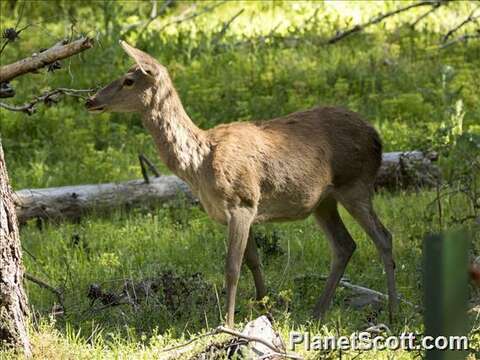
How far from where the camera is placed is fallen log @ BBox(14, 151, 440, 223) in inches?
420

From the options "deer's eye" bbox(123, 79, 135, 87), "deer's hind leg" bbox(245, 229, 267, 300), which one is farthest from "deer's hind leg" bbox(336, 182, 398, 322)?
"deer's eye" bbox(123, 79, 135, 87)

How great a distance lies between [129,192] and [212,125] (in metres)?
2.38

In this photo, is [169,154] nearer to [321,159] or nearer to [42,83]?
[321,159]

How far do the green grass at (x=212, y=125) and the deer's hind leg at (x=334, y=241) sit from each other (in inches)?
7.3

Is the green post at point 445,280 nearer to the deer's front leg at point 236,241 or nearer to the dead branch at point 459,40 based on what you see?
the deer's front leg at point 236,241

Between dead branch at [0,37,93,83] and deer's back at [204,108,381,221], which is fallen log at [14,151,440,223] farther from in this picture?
dead branch at [0,37,93,83]

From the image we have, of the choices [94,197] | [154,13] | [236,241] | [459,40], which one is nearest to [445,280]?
[236,241]

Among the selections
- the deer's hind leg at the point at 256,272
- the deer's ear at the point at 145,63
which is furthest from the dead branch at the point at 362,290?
the deer's ear at the point at 145,63

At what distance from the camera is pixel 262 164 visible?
8.24 meters

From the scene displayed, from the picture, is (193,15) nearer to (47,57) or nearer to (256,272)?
(256,272)

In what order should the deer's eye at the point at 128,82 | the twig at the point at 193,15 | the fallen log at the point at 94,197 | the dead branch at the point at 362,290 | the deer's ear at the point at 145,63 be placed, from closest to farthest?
1. the deer's ear at the point at 145,63
2. the deer's eye at the point at 128,82
3. the dead branch at the point at 362,290
4. the fallen log at the point at 94,197
5. the twig at the point at 193,15

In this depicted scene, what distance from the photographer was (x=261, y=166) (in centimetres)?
823

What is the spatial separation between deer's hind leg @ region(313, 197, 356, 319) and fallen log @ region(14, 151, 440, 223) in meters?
2.29

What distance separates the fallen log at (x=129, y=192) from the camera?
35.0ft
